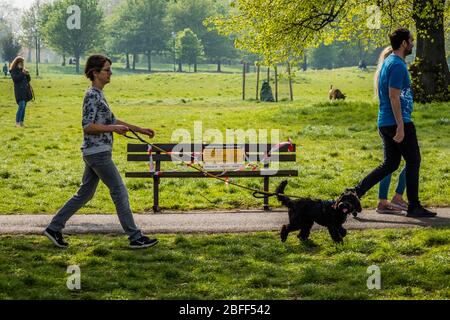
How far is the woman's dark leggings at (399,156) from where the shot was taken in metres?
9.63

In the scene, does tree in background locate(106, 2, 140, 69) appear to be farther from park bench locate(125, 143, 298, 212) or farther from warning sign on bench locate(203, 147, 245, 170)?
warning sign on bench locate(203, 147, 245, 170)

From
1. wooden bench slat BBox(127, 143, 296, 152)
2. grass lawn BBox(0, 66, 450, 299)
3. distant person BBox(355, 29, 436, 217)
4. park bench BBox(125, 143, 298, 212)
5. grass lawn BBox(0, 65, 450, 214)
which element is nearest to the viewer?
grass lawn BBox(0, 66, 450, 299)

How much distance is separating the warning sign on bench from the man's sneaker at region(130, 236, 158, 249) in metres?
2.73

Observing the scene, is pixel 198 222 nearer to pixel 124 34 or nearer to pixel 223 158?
pixel 223 158

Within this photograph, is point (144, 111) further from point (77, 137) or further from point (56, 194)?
point (56, 194)

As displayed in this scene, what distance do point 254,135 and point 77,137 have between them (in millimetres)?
5140

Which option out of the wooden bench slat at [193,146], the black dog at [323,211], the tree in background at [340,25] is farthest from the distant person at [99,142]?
the tree in background at [340,25]

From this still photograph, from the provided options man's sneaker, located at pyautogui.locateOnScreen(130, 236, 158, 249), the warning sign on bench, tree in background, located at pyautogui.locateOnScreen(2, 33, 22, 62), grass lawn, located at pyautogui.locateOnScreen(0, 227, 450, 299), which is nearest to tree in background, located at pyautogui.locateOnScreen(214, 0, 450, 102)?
the warning sign on bench

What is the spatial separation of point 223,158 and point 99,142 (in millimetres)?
3414

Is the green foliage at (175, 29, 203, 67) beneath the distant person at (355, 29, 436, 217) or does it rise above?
above

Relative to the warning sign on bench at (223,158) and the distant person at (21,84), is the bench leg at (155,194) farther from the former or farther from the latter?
the distant person at (21,84)

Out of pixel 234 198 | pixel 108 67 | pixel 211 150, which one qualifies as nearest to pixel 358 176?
pixel 234 198

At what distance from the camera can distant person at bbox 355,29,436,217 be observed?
9.38 meters

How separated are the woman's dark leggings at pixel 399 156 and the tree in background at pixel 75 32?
301 feet
